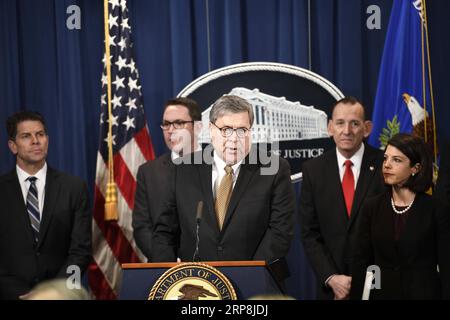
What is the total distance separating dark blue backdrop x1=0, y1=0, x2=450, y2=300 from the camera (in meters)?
5.49

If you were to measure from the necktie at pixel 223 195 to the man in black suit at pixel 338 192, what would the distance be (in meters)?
1.09

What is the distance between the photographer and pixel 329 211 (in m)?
4.37

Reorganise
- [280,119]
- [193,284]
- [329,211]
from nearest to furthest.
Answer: [193,284] < [329,211] < [280,119]

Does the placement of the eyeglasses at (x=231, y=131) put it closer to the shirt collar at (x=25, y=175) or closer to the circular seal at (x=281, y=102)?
the shirt collar at (x=25, y=175)

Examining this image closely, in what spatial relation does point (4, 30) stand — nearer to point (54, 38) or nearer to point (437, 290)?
point (54, 38)

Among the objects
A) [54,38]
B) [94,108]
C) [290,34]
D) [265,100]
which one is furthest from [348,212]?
[54,38]

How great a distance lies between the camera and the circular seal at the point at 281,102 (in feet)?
17.6

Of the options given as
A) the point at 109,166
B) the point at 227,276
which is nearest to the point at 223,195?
the point at 227,276

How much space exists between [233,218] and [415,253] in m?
1.18

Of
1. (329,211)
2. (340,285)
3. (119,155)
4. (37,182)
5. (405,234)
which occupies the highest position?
(119,155)

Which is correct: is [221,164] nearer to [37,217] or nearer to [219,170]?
[219,170]

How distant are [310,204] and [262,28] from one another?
1777 mm

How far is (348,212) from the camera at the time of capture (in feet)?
14.3

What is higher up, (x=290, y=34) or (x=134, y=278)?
(x=290, y=34)
